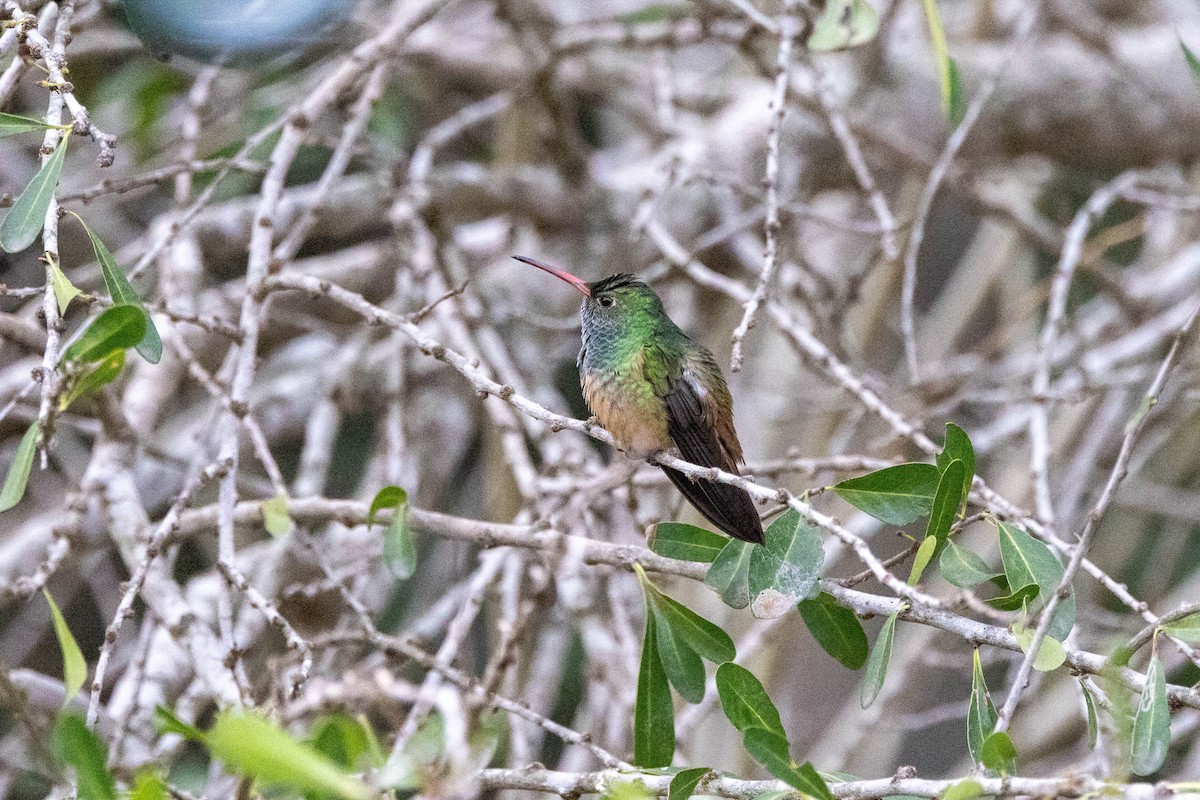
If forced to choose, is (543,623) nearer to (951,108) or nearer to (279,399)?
(279,399)

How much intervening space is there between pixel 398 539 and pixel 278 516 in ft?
0.71

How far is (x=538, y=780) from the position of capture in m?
1.43

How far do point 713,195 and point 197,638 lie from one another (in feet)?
7.48

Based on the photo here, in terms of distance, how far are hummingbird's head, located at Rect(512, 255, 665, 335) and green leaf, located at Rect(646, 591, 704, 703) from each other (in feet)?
2.36

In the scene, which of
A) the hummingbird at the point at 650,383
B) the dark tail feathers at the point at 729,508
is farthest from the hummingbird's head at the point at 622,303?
the dark tail feathers at the point at 729,508

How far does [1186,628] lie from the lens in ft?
4.48

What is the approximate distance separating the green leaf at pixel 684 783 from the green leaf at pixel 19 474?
2.64 feet

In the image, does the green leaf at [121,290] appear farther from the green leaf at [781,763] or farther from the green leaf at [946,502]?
the green leaf at [946,502]

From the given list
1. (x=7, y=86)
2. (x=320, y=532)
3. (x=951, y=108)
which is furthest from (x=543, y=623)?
(x=7, y=86)

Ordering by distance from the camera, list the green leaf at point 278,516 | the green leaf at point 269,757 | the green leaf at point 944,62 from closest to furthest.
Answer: the green leaf at point 269,757, the green leaf at point 278,516, the green leaf at point 944,62

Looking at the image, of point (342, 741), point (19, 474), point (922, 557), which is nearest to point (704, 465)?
point (922, 557)

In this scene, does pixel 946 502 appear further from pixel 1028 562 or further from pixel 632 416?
pixel 632 416

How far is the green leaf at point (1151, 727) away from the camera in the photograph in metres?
1.25

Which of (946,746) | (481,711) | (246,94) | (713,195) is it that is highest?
(246,94)
